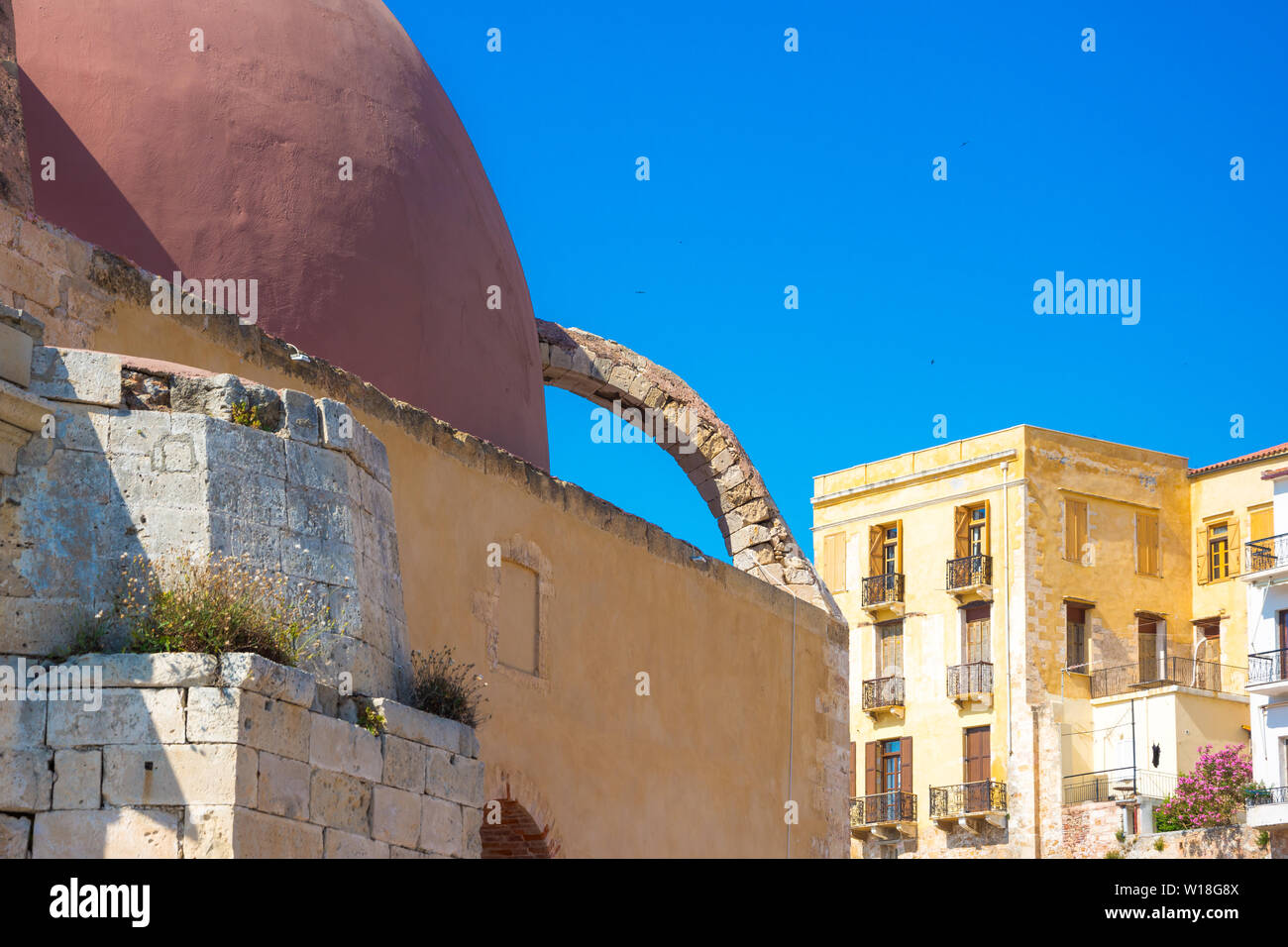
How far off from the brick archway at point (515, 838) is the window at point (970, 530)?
75.3ft

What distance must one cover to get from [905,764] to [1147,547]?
582cm

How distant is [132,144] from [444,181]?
6.48 ft

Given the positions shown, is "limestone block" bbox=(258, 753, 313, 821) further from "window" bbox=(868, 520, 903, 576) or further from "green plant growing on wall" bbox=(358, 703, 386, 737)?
"window" bbox=(868, 520, 903, 576)

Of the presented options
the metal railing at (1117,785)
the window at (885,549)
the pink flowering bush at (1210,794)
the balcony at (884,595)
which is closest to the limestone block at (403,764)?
the pink flowering bush at (1210,794)

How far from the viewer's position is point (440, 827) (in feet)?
19.8

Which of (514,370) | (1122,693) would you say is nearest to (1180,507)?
(1122,693)

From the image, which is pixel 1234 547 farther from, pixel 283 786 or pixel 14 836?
pixel 14 836

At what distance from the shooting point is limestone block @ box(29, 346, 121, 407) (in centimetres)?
555

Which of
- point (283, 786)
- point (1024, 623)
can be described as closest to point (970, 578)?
point (1024, 623)

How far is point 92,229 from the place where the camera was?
8.17m

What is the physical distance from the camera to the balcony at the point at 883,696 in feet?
103

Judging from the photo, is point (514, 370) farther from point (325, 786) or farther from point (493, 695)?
point (325, 786)

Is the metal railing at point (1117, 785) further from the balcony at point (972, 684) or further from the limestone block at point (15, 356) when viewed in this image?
the limestone block at point (15, 356)

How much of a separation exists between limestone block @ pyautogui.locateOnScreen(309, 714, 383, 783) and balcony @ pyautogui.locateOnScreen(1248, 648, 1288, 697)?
23640mm
